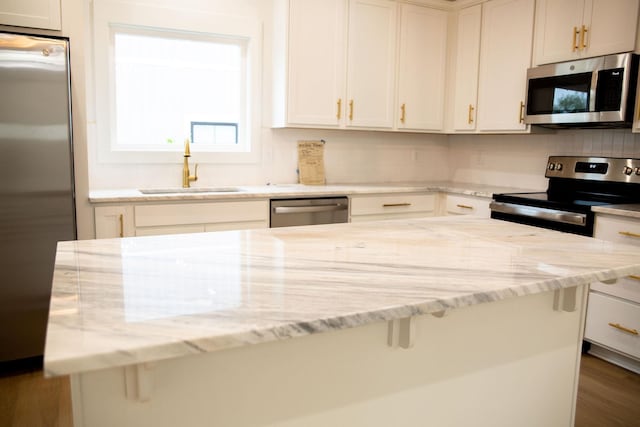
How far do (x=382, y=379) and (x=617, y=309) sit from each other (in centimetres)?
203

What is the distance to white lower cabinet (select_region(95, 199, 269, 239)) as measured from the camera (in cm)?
280

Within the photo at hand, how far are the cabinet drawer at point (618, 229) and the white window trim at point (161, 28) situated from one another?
7.79 ft

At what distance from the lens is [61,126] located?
2.49m

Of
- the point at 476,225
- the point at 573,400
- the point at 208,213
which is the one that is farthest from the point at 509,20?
the point at 573,400

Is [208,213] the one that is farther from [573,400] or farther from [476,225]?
[573,400]

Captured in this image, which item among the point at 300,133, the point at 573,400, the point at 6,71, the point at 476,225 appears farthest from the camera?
the point at 300,133

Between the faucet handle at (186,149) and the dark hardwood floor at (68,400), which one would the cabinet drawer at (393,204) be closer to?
the faucet handle at (186,149)

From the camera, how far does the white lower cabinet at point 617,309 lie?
2623mm

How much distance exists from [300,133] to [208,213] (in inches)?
48.0

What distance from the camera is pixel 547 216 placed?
2992 mm

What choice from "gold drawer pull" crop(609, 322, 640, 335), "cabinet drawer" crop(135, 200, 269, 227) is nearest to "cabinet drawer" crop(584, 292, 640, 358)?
"gold drawer pull" crop(609, 322, 640, 335)

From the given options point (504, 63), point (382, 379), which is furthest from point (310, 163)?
point (382, 379)

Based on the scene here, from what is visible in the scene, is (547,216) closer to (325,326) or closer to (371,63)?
(371,63)

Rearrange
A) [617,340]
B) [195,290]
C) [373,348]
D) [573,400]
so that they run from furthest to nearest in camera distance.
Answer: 1. [617,340]
2. [573,400]
3. [373,348]
4. [195,290]
